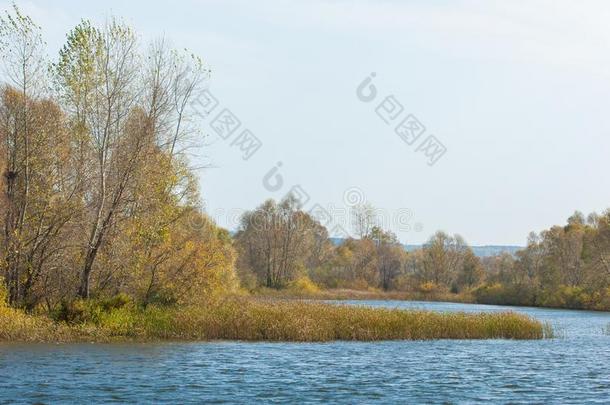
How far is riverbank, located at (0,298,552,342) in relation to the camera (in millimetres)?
33469

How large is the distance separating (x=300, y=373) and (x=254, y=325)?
9394 millimetres

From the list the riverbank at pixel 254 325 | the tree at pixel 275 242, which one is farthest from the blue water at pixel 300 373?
the tree at pixel 275 242

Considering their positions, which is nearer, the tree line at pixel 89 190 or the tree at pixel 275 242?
the tree line at pixel 89 190

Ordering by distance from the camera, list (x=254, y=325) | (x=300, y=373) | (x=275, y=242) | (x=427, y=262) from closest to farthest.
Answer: (x=300, y=373), (x=254, y=325), (x=275, y=242), (x=427, y=262)

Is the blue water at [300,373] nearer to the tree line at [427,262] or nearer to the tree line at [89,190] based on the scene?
the tree line at [89,190]

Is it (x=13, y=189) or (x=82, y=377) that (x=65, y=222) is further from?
(x=82, y=377)

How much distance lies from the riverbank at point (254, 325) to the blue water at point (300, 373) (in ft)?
4.27

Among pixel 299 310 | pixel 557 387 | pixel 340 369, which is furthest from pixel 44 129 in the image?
pixel 557 387

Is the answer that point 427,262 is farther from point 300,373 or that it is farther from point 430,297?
point 300,373

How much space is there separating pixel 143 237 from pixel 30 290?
19.9 ft

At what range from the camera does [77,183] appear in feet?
123

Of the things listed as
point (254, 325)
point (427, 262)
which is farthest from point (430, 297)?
point (254, 325)

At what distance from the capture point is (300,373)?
27047mm

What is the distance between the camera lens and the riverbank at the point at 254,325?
33469 millimetres
